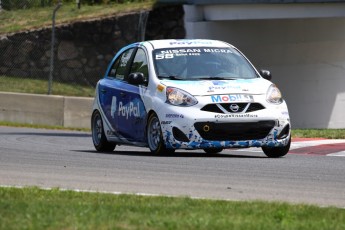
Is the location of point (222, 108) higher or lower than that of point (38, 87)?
higher

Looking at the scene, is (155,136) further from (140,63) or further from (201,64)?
(140,63)

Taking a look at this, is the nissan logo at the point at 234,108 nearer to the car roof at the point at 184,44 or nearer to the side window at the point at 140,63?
the side window at the point at 140,63

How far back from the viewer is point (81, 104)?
86.7ft

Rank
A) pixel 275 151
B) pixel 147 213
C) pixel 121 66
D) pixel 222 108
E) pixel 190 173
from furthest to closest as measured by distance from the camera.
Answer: pixel 121 66 < pixel 275 151 < pixel 222 108 < pixel 190 173 < pixel 147 213

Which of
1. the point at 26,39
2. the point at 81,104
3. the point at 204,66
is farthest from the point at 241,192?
the point at 26,39

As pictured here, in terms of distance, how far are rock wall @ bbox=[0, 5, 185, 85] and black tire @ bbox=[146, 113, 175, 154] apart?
14.1 meters

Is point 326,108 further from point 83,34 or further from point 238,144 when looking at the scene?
point 238,144

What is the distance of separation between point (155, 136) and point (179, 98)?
67cm

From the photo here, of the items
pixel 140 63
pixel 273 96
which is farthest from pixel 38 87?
pixel 273 96

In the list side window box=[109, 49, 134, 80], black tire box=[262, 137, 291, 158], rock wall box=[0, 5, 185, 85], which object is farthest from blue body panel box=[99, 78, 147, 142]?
rock wall box=[0, 5, 185, 85]

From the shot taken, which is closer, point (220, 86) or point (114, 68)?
point (220, 86)

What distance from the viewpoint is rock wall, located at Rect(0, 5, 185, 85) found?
1129 inches

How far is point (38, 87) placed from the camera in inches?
1097

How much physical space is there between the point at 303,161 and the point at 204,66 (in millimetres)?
1943
